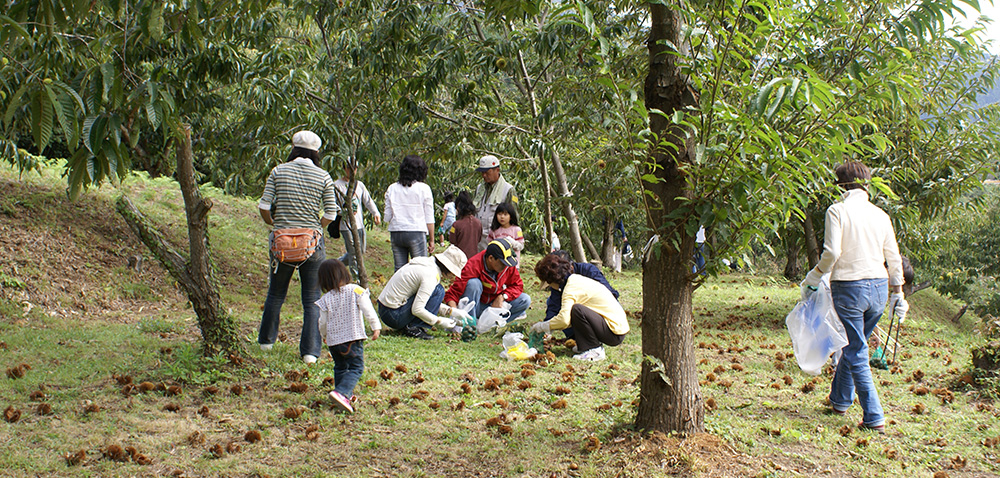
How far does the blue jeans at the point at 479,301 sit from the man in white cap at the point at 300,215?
1.69 metres

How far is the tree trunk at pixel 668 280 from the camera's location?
343 centimetres

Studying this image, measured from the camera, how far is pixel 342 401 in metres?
4.04

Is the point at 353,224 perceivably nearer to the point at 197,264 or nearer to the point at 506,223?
the point at 506,223

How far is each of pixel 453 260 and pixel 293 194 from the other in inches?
74.8

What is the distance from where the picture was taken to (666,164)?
3.50 metres

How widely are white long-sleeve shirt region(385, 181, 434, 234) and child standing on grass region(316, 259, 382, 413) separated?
290 centimetres

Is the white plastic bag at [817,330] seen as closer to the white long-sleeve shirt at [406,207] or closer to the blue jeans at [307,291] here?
the blue jeans at [307,291]

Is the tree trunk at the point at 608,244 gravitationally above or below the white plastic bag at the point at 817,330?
above

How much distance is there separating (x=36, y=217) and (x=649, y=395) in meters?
8.10

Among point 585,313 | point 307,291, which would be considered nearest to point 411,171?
point 307,291

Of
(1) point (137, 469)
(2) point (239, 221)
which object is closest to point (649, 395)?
(1) point (137, 469)

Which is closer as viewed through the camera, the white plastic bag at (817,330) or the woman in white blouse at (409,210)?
the white plastic bag at (817,330)

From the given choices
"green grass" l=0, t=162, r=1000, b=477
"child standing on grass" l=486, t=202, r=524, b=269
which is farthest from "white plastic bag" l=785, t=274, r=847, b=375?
"child standing on grass" l=486, t=202, r=524, b=269

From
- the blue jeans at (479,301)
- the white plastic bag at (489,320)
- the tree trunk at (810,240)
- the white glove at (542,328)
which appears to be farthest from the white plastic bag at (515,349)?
the tree trunk at (810,240)
